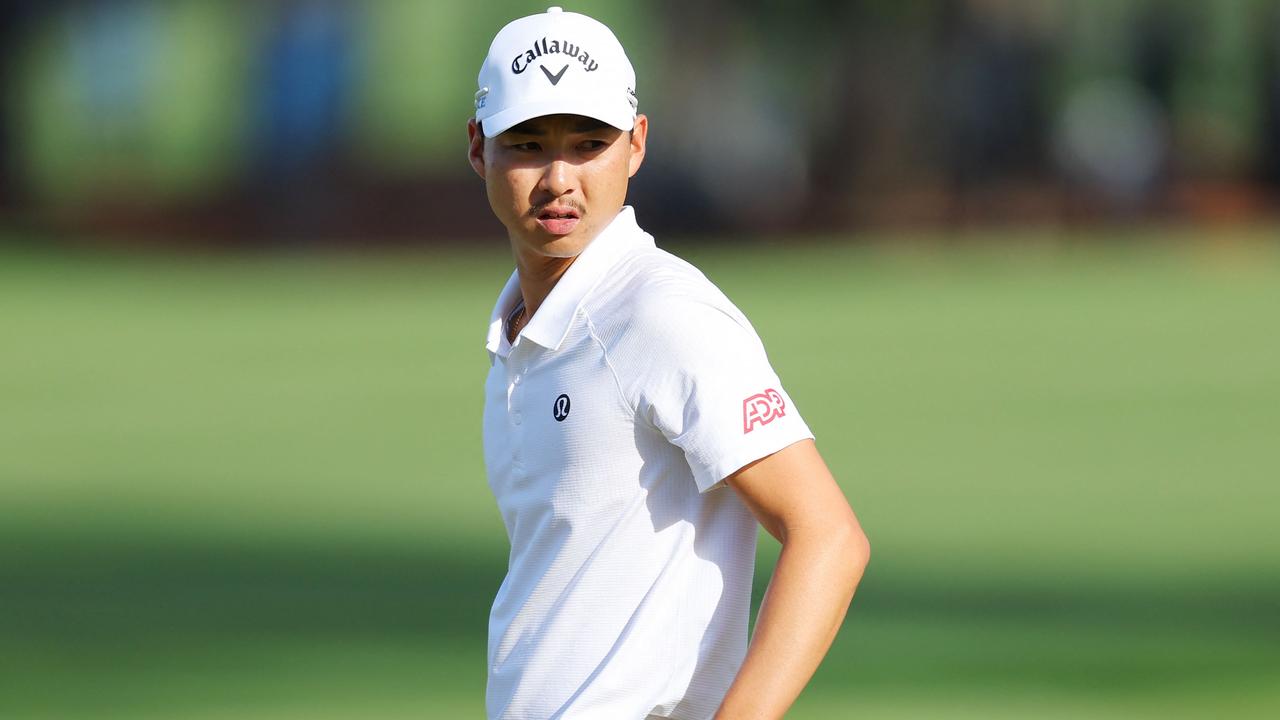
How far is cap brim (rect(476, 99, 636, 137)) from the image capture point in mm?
3453

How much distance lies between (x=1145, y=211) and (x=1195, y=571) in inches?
Answer: 1275

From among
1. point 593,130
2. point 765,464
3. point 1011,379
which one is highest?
point 593,130

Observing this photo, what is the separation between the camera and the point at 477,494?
16.1 meters

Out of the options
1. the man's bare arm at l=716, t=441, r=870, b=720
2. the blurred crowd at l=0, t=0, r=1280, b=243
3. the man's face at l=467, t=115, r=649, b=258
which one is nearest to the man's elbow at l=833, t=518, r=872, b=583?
the man's bare arm at l=716, t=441, r=870, b=720

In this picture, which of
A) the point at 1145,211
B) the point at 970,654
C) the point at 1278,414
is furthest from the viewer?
the point at 1145,211

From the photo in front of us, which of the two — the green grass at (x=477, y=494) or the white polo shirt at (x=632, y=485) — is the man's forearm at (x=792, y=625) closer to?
the white polo shirt at (x=632, y=485)

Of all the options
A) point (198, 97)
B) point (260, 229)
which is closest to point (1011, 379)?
point (260, 229)

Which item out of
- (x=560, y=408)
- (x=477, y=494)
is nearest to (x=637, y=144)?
(x=560, y=408)

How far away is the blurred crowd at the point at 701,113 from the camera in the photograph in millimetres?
45406

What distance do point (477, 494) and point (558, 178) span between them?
41.5 ft

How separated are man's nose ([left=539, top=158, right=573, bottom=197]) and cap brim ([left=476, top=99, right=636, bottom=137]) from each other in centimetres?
9

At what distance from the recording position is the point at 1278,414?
19.8m

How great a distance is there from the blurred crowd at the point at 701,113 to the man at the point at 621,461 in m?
40.5

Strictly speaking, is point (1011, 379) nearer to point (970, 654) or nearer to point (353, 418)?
point (353, 418)
